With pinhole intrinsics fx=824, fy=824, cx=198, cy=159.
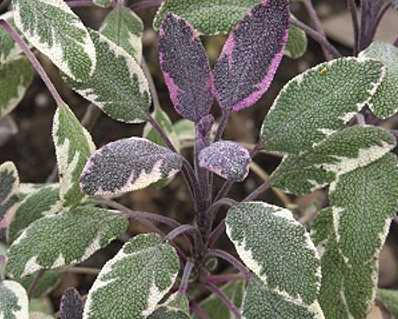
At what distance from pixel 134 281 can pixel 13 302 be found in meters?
0.18

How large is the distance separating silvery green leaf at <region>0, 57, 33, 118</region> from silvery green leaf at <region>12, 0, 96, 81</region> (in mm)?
411

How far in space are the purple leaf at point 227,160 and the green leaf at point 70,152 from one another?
0.53 feet

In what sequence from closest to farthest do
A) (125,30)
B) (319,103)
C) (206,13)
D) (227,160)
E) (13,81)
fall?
(227,160), (319,103), (206,13), (125,30), (13,81)

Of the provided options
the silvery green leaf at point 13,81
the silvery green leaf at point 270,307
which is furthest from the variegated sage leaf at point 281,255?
the silvery green leaf at point 13,81

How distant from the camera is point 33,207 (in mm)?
1192

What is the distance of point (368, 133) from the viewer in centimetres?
99

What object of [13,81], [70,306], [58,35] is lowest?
[70,306]

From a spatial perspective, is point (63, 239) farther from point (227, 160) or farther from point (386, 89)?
point (386, 89)

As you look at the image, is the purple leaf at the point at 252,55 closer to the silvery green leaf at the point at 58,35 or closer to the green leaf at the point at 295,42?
the silvery green leaf at the point at 58,35

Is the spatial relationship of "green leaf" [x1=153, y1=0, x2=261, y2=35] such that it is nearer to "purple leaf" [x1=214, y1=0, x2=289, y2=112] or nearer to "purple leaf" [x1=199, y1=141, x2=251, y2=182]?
"purple leaf" [x1=214, y1=0, x2=289, y2=112]

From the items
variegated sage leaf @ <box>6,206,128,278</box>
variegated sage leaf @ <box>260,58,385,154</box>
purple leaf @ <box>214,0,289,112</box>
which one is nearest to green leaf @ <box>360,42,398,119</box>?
variegated sage leaf @ <box>260,58,385,154</box>

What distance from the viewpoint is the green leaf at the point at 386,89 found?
3.08 ft

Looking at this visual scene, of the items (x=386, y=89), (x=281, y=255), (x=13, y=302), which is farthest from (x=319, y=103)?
(x=13, y=302)

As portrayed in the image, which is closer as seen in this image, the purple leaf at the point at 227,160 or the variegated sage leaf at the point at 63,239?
the purple leaf at the point at 227,160
